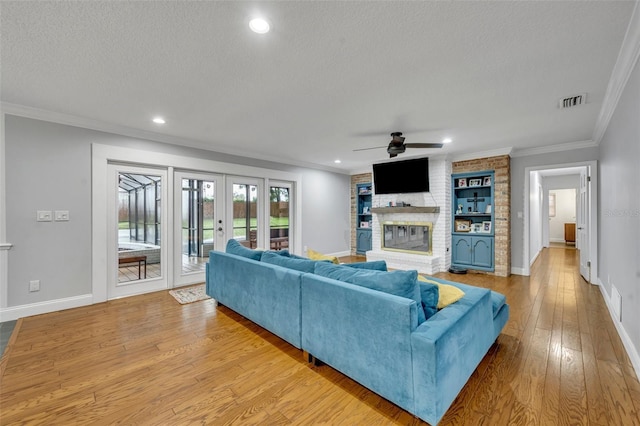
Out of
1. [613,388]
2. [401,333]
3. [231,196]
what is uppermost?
[231,196]

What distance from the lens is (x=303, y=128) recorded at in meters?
3.88

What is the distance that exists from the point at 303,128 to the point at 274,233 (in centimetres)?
276

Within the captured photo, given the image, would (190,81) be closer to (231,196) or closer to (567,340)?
(231,196)

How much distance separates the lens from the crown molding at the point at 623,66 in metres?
1.77

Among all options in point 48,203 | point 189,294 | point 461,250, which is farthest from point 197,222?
point 461,250

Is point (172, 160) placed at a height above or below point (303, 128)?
below

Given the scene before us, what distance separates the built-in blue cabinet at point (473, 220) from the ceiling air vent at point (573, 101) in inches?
93.0

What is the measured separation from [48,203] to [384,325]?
4.09 metres

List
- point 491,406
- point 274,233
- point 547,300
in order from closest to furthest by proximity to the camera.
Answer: point 491,406
point 547,300
point 274,233

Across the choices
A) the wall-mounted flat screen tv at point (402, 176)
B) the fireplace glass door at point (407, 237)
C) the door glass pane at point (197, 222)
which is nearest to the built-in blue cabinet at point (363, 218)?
the fireplace glass door at point (407, 237)

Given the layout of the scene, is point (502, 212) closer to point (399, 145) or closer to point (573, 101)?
point (573, 101)

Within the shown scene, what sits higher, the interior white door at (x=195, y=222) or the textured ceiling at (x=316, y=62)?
the textured ceiling at (x=316, y=62)

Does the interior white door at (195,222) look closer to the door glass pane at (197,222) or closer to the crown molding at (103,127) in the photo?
the door glass pane at (197,222)

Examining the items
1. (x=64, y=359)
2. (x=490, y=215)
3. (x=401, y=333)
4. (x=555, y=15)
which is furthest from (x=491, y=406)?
(x=490, y=215)
